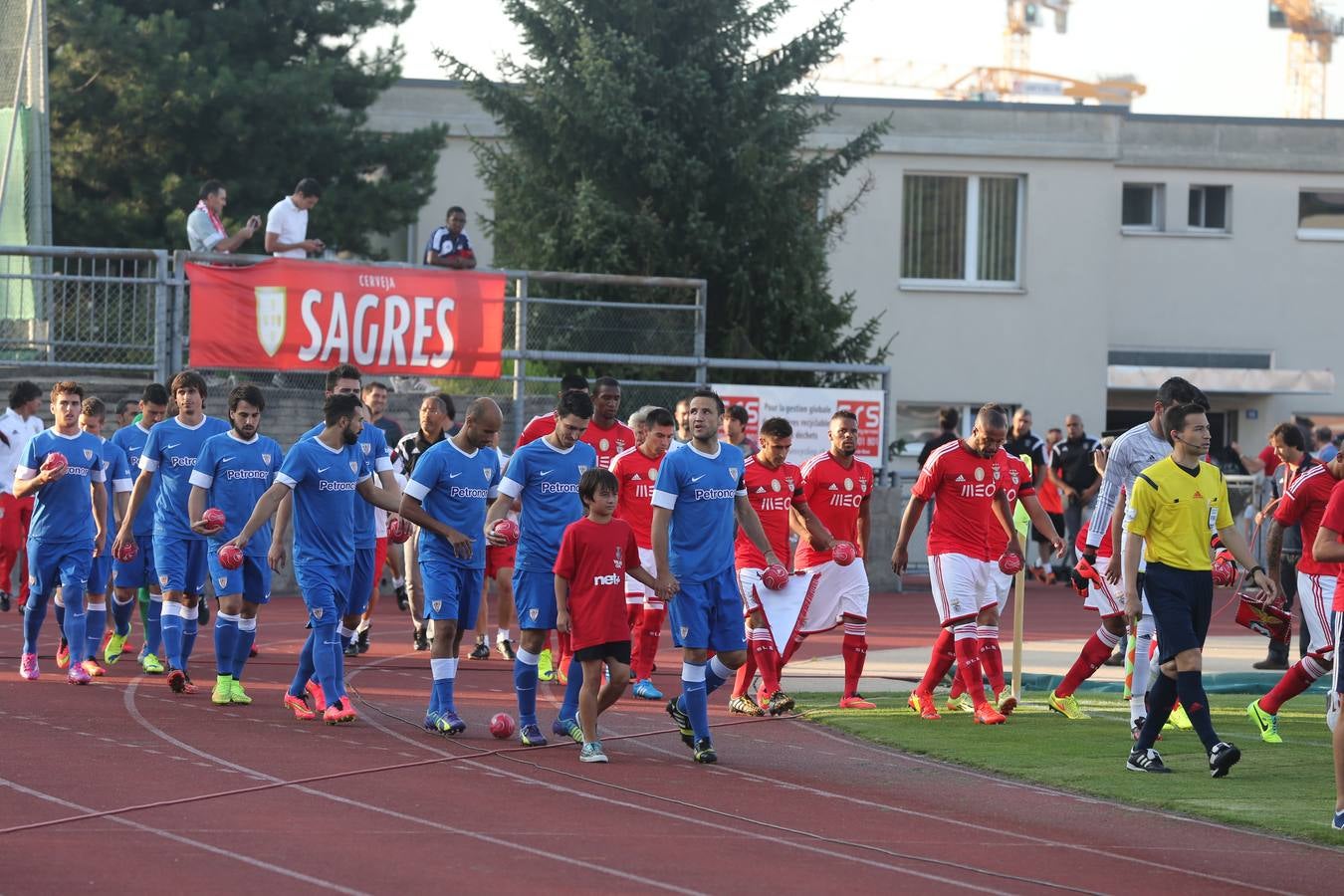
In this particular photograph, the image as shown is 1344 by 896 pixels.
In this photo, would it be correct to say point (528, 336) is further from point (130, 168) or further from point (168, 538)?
point (130, 168)

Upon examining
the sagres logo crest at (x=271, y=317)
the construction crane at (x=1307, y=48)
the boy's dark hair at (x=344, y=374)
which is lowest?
the boy's dark hair at (x=344, y=374)

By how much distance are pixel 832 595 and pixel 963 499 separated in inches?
50.1

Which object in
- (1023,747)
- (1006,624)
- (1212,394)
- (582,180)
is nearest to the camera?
(1023,747)

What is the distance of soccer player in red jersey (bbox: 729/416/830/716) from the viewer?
12891 millimetres

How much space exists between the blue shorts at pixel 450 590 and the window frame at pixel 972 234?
22.8 m

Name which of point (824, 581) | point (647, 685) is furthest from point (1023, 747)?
point (647, 685)

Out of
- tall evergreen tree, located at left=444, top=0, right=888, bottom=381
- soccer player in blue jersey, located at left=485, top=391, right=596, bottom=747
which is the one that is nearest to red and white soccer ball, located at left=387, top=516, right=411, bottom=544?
soccer player in blue jersey, located at left=485, top=391, right=596, bottom=747

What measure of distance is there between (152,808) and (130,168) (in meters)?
23.3

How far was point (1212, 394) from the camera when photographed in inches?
1405

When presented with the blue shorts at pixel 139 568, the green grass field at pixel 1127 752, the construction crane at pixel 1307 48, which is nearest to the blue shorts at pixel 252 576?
the blue shorts at pixel 139 568

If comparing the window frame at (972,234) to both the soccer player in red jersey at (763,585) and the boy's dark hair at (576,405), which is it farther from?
the boy's dark hair at (576,405)

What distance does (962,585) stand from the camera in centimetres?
1252

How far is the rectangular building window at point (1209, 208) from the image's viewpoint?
3528 cm

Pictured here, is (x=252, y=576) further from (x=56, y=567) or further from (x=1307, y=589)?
(x=1307, y=589)
